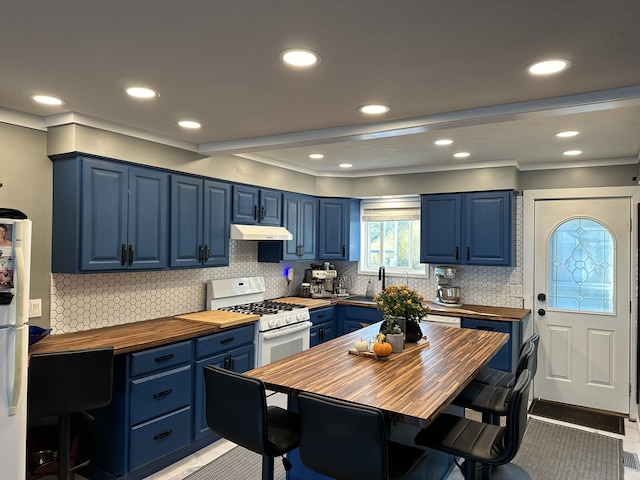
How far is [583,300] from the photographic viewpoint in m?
4.42

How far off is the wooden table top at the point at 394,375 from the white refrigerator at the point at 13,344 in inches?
45.2

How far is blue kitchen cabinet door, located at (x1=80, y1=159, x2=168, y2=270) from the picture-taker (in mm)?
2979

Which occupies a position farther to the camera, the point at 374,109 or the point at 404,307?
the point at 404,307

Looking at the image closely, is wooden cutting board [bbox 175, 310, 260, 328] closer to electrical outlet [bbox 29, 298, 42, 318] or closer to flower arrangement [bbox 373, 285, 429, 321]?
electrical outlet [bbox 29, 298, 42, 318]

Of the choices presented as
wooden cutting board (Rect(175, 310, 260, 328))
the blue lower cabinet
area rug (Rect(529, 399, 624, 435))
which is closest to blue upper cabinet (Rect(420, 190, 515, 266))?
the blue lower cabinet

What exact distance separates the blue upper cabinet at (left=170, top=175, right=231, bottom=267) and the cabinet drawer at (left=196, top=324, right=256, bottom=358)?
2.12ft

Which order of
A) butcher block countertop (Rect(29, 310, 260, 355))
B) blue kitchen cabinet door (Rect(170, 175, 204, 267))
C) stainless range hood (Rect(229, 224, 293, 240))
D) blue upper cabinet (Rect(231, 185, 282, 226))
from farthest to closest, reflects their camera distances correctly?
blue upper cabinet (Rect(231, 185, 282, 226)), stainless range hood (Rect(229, 224, 293, 240)), blue kitchen cabinet door (Rect(170, 175, 204, 267)), butcher block countertop (Rect(29, 310, 260, 355))

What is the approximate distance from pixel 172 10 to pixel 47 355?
6.06ft

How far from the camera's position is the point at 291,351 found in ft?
14.0

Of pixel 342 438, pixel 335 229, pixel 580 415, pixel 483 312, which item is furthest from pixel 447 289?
pixel 342 438

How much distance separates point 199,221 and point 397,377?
2.27m

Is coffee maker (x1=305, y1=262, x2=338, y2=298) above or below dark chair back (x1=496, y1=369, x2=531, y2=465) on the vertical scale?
above

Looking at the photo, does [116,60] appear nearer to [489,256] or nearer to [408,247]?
[489,256]

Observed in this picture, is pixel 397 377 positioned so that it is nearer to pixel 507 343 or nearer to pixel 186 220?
pixel 186 220
